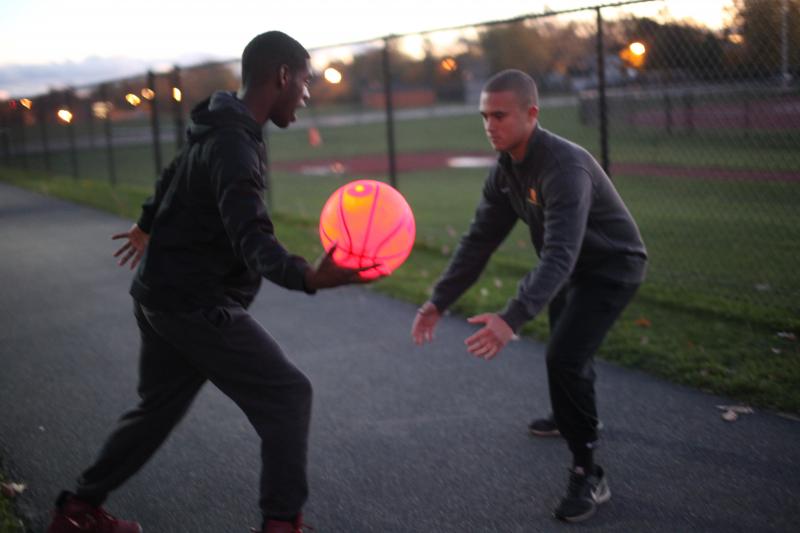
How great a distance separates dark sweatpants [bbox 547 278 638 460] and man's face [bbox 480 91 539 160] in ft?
2.53

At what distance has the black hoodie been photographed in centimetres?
293

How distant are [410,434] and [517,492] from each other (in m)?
0.98

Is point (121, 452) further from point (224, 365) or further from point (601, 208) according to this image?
point (601, 208)

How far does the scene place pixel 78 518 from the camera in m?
3.54

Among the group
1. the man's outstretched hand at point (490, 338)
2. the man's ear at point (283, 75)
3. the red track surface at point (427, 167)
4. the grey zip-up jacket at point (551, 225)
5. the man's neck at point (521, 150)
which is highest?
the man's ear at point (283, 75)

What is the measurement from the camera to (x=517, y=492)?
4109mm

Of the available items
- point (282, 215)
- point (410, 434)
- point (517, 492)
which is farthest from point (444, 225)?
point (517, 492)

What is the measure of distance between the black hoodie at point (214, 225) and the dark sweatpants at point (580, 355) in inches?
56.5

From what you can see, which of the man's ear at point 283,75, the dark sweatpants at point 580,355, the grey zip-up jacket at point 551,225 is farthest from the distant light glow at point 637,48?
the man's ear at point 283,75

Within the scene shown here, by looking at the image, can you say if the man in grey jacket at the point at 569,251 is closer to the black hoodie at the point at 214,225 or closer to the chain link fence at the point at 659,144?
the black hoodie at the point at 214,225

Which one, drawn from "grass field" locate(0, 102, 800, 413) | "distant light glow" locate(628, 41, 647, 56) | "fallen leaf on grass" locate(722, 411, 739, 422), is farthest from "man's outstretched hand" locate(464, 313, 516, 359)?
"distant light glow" locate(628, 41, 647, 56)

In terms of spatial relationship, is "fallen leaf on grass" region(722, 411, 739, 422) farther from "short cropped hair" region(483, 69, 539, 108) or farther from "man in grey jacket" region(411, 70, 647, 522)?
"short cropped hair" region(483, 69, 539, 108)

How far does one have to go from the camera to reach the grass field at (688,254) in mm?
6035

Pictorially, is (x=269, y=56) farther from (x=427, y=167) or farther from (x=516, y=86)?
(x=427, y=167)
